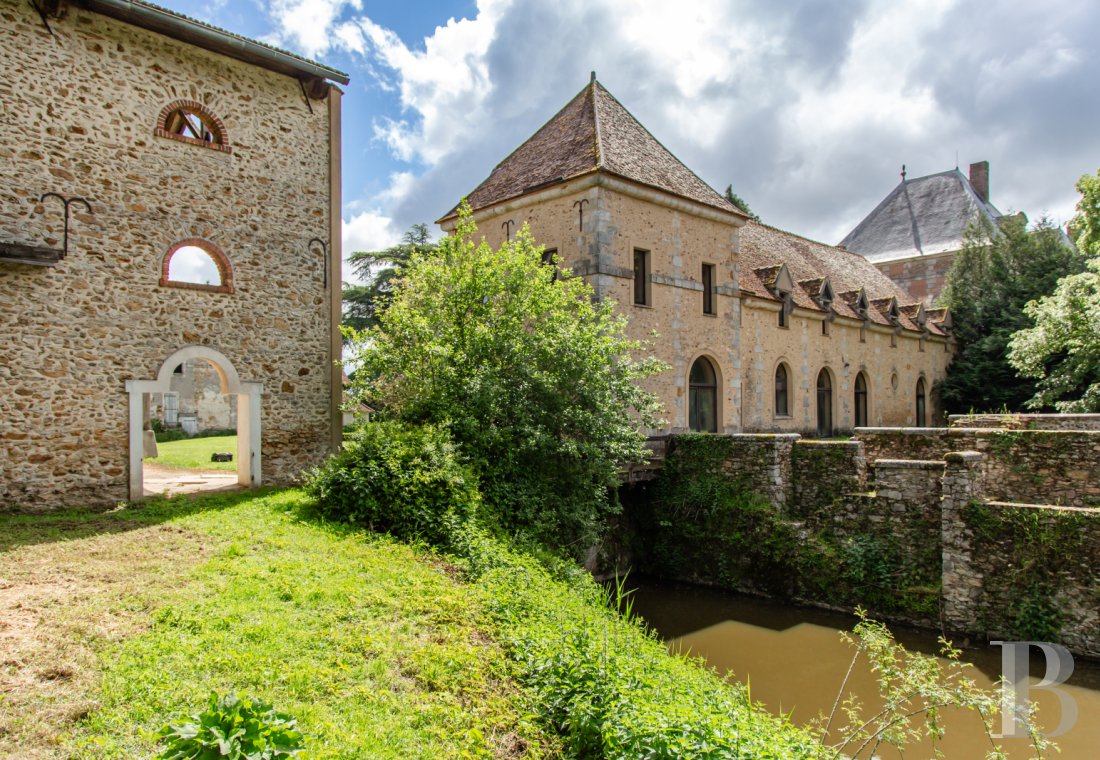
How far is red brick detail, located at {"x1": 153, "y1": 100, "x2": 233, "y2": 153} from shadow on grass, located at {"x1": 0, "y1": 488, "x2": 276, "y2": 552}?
19.1 feet

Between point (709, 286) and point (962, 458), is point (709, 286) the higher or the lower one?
the higher one

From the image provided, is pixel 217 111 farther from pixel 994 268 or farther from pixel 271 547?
pixel 994 268

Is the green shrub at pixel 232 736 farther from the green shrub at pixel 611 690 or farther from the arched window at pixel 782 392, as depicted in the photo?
the arched window at pixel 782 392

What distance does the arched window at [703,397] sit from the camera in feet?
53.8

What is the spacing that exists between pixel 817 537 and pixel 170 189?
1305 centimetres

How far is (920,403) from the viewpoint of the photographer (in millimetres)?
27938

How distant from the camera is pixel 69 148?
9.62 meters

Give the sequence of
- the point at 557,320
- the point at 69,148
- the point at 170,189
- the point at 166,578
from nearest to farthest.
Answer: the point at 166,578, the point at 69,148, the point at 170,189, the point at 557,320

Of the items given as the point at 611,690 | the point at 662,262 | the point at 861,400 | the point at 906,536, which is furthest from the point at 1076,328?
the point at 611,690

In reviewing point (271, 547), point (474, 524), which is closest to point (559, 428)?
point (474, 524)

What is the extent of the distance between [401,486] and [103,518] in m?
4.16

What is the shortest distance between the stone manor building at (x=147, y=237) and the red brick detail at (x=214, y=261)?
3 cm

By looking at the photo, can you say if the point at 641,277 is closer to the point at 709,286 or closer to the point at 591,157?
the point at 709,286

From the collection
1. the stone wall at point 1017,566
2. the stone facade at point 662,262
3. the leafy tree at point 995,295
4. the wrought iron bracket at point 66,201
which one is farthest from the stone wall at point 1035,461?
the leafy tree at point 995,295
